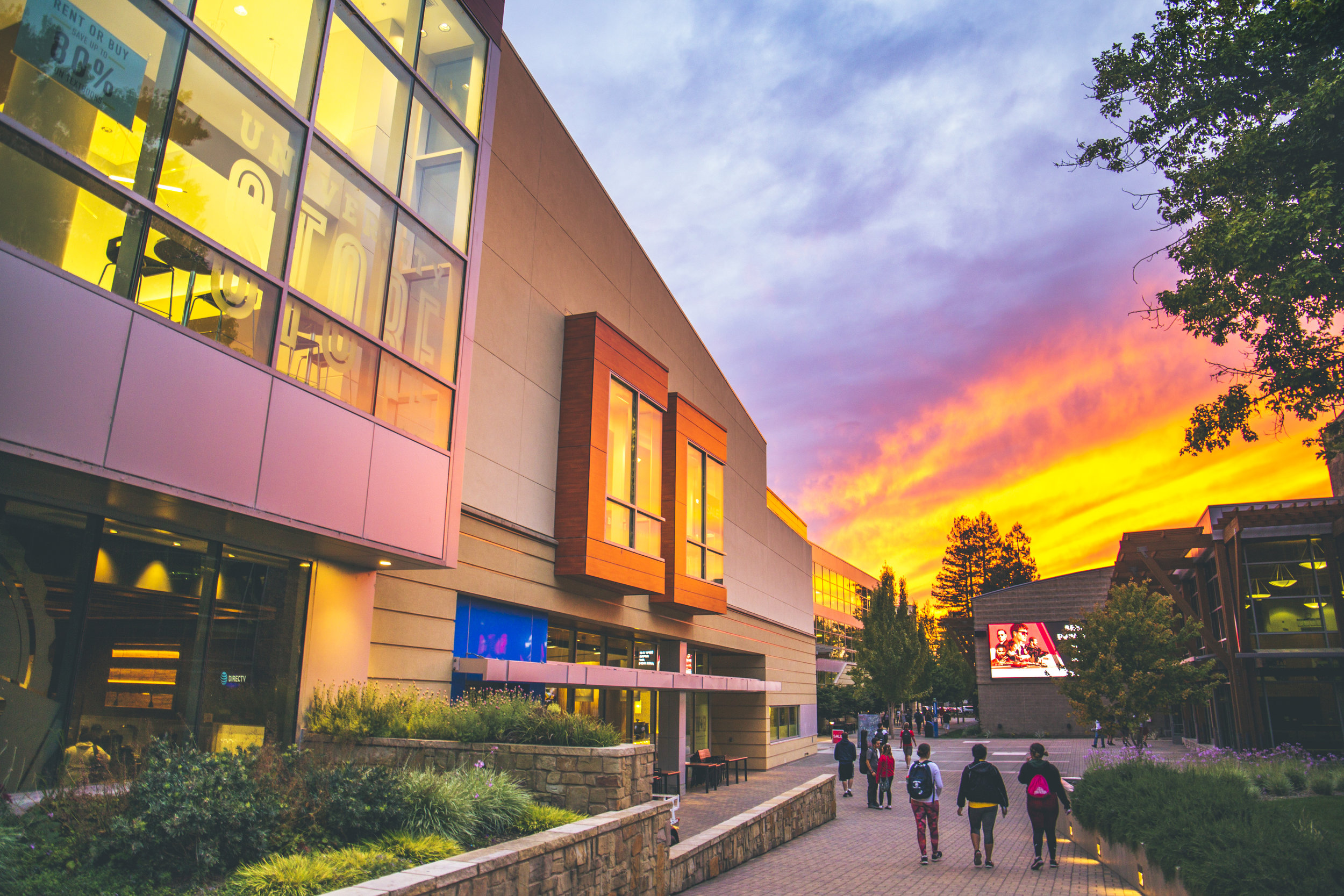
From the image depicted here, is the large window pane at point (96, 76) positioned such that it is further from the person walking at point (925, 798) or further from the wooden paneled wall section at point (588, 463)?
the person walking at point (925, 798)

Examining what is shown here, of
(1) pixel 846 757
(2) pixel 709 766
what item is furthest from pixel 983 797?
(2) pixel 709 766

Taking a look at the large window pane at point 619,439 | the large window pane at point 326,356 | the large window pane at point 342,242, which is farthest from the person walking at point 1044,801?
the large window pane at point 342,242

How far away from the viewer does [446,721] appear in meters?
10.1

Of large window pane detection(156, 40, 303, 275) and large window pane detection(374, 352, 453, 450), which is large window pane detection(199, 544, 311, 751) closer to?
large window pane detection(374, 352, 453, 450)

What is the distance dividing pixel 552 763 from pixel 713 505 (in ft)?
48.4

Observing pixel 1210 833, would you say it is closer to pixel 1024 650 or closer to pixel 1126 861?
pixel 1126 861

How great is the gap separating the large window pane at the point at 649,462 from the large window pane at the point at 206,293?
10734 mm

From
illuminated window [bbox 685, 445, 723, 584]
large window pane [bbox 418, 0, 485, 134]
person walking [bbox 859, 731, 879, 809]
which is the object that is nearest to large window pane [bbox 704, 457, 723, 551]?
illuminated window [bbox 685, 445, 723, 584]

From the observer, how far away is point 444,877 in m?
6.02

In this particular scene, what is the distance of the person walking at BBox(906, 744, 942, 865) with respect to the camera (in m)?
12.3

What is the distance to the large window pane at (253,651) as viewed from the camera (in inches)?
367

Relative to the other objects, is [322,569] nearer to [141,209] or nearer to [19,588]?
[19,588]

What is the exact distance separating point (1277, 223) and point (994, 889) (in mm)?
9001

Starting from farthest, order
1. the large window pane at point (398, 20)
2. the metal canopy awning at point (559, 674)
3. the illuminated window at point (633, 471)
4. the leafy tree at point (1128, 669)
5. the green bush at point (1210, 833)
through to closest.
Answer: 1. the leafy tree at point (1128, 669)
2. the illuminated window at point (633, 471)
3. the metal canopy awning at point (559, 674)
4. the large window pane at point (398, 20)
5. the green bush at point (1210, 833)
